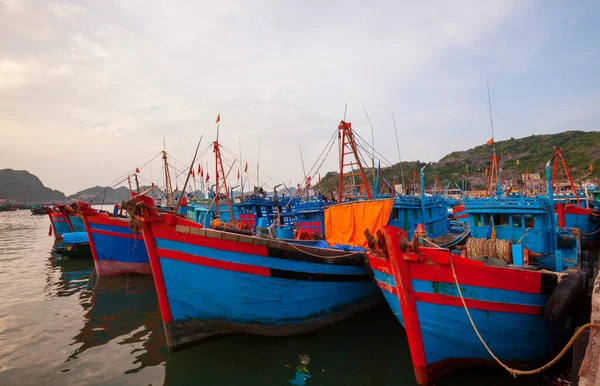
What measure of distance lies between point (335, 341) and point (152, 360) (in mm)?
4754

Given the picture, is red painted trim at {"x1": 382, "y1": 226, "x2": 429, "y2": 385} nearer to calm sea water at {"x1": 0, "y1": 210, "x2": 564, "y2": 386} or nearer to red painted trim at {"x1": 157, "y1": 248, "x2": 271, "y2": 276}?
calm sea water at {"x1": 0, "y1": 210, "x2": 564, "y2": 386}

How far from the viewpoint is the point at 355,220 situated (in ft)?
37.2

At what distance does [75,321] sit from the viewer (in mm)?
10383

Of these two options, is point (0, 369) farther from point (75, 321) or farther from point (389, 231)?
point (389, 231)

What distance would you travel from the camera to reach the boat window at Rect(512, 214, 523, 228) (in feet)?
28.2

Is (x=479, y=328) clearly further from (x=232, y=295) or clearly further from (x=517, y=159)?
(x=517, y=159)

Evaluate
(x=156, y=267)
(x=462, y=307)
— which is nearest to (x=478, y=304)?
(x=462, y=307)

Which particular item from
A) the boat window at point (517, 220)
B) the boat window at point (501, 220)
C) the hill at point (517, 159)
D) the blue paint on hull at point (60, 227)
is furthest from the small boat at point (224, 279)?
the hill at point (517, 159)

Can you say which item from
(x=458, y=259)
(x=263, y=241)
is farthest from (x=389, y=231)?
(x=263, y=241)

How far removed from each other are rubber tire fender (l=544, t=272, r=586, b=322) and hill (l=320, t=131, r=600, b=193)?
53.8 meters

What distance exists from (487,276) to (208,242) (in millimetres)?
6068

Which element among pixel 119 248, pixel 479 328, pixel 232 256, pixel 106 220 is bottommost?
pixel 479 328

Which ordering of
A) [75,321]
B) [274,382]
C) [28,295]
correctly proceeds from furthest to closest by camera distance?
[28,295] → [75,321] → [274,382]

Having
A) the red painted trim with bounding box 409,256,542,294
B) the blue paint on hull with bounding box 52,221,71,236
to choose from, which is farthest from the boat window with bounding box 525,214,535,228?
the blue paint on hull with bounding box 52,221,71,236
